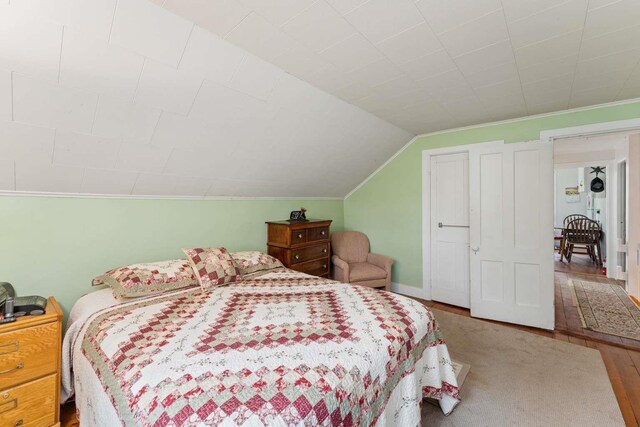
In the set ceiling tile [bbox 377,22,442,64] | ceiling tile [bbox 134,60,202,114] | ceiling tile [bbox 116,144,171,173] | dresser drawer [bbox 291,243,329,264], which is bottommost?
dresser drawer [bbox 291,243,329,264]

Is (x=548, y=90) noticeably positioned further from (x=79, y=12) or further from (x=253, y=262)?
(x=79, y=12)

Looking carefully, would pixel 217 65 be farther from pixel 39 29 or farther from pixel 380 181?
pixel 380 181

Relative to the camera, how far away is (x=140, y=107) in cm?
181

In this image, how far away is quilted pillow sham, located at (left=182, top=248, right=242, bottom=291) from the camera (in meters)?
2.27

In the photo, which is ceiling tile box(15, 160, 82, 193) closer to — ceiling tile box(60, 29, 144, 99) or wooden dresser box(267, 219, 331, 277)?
ceiling tile box(60, 29, 144, 99)

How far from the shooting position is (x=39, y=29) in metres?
1.31

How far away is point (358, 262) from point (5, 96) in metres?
3.63

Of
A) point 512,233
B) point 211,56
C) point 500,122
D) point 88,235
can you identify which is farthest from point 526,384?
point 88,235

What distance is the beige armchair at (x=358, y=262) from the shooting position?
3.56 meters

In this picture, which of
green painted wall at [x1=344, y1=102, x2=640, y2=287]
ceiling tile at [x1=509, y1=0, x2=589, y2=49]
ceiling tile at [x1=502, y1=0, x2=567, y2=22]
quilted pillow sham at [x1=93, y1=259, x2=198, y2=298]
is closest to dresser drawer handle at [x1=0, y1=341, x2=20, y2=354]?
quilted pillow sham at [x1=93, y1=259, x2=198, y2=298]

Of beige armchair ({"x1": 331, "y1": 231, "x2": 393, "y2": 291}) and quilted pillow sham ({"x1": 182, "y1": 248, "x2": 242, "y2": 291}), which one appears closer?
quilted pillow sham ({"x1": 182, "y1": 248, "x2": 242, "y2": 291})

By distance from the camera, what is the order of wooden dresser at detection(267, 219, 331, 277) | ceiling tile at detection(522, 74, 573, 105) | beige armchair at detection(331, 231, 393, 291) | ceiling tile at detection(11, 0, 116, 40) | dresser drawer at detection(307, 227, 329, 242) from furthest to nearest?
1. beige armchair at detection(331, 231, 393, 291)
2. dresser drawer at detection(307, 227, 329, 242)
3. wooden dresser at detection(267, 219, 331, 277)
4. ceiling tile at detection(522, 74, 573, 105)
5. ceiling tile at detection(11, 0, 116, 40)

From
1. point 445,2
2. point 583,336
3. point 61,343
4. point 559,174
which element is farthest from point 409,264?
point 559,174

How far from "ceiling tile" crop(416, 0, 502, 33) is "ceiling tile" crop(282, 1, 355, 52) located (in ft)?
1.31
